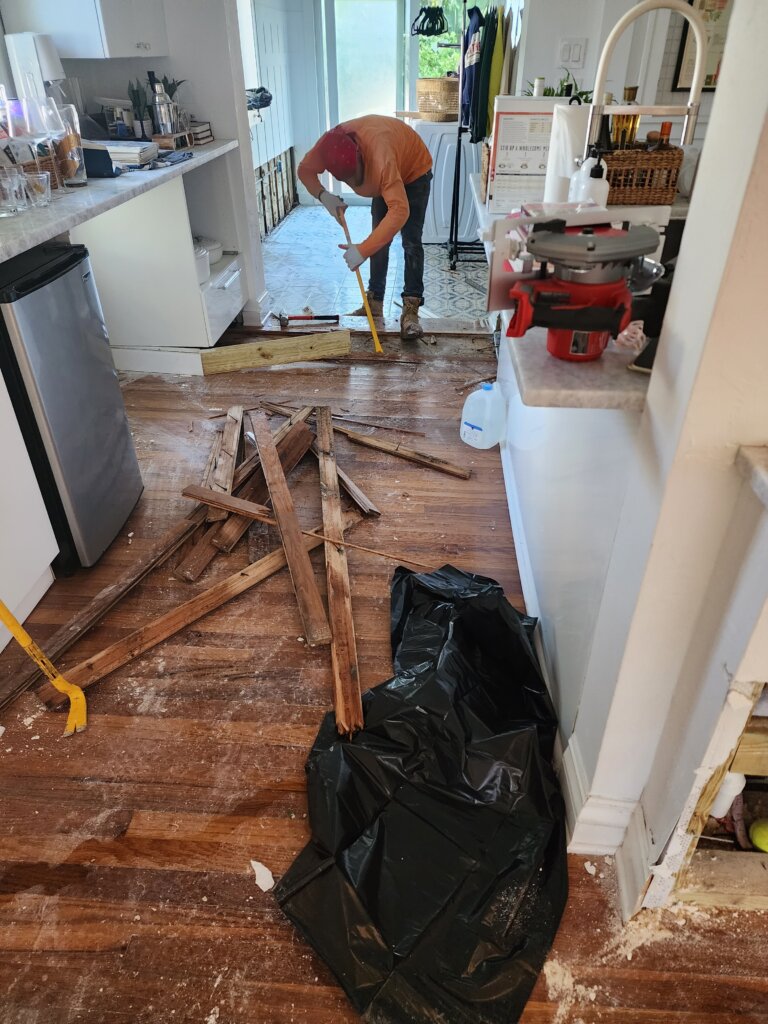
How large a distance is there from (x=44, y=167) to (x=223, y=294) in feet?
4.13

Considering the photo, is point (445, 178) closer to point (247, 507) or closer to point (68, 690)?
point (247, 507)

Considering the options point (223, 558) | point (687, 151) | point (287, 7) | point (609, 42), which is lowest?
point (223, 558)

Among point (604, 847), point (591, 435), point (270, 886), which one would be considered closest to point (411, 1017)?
point (270, 886)

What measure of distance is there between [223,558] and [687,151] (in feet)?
5.56

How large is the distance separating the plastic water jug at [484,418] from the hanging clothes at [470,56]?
2.62m

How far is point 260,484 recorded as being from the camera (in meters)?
2.48

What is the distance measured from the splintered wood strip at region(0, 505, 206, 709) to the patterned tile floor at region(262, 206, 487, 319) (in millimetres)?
2394

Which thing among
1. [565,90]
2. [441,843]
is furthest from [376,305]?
[441,843]

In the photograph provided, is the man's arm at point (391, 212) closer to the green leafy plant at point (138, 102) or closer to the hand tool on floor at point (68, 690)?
the green leafy plant at point (138, 102)

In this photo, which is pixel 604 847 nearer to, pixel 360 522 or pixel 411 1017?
pixel 411 1017

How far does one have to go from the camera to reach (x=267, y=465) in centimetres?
242

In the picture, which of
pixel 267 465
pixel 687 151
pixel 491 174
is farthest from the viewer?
pixel 491 174

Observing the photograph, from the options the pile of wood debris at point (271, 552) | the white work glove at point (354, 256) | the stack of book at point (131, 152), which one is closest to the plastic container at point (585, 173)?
the pile of wood debris at point (271, 552)

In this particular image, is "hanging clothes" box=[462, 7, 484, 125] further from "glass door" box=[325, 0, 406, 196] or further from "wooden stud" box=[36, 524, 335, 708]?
"wooden stud" box=[36, 524, 335, 708]
